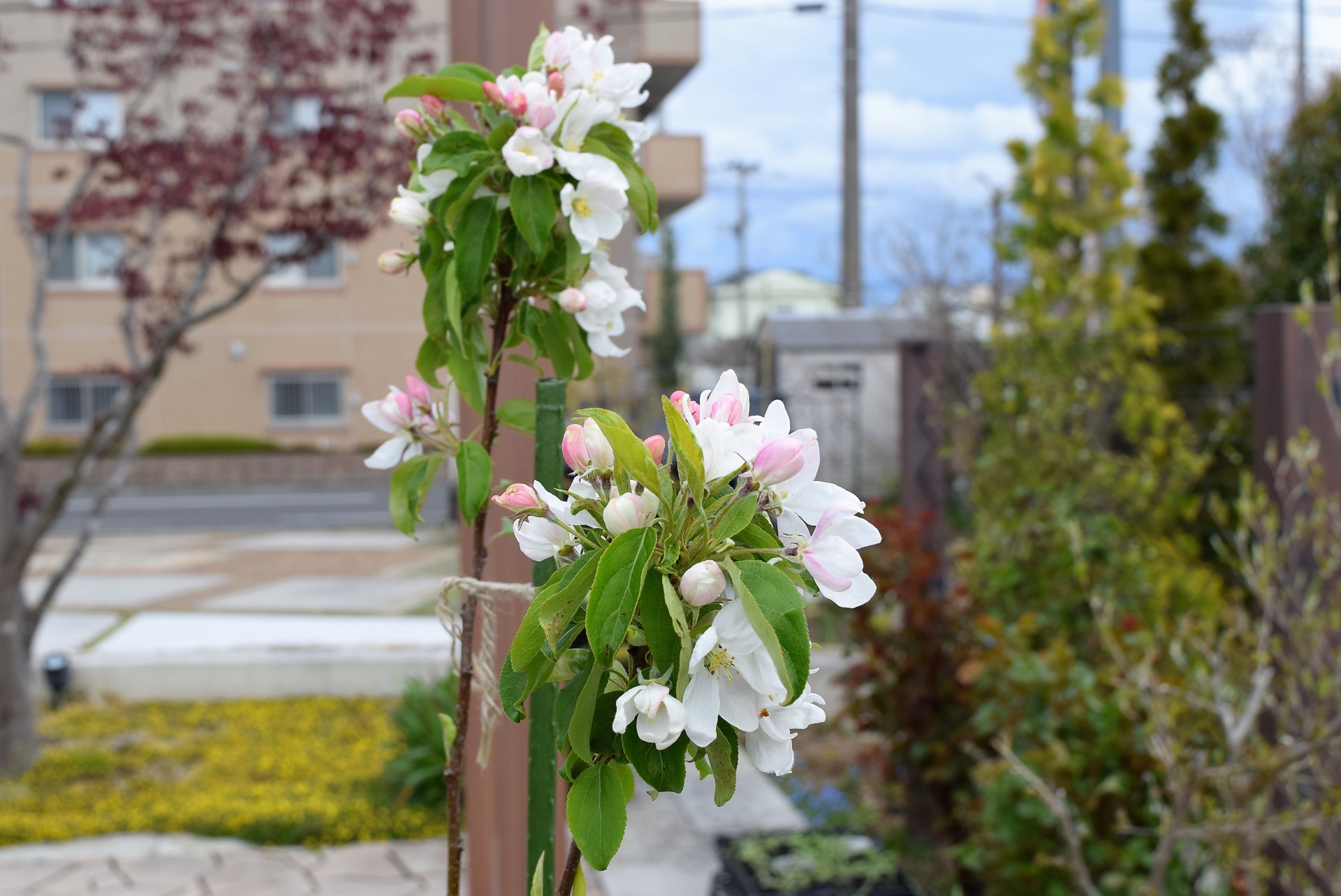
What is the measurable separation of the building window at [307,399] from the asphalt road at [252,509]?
53.9 inches

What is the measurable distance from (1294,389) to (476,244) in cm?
210

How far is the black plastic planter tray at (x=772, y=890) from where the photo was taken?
2.59 metres

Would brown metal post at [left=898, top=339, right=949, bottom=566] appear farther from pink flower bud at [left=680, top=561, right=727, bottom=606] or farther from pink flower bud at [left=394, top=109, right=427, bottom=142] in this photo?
pink flower bud at [left=680, top=561, right=727, bottom=606]

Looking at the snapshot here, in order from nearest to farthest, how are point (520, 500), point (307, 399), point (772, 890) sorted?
1. point (520, 500)
2. point (772, 890)
3. point (307, 399)

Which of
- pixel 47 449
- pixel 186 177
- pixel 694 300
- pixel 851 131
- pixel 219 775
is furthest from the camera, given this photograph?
pixel 694 300

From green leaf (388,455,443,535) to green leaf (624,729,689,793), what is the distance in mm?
361

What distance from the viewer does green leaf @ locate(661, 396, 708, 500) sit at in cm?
55

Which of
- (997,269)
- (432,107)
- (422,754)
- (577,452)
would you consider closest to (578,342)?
(432,107)

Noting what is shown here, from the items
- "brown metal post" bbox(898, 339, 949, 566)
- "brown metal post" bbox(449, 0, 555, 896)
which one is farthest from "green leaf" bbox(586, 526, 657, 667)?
"brown metal post" bbox(898, 339, 949, 566)

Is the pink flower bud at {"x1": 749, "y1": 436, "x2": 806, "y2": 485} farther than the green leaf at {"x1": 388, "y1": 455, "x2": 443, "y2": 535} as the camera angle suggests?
No

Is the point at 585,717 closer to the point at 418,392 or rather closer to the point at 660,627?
the point at 660,627

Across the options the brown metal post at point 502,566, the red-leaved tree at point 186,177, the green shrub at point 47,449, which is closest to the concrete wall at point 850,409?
the red-leaved tree at point 186,177

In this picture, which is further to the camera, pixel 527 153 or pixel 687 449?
pixel 527 153

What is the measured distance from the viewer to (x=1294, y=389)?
2363 mm
